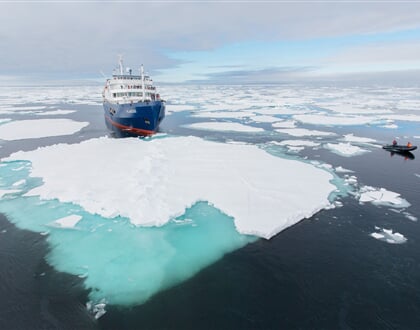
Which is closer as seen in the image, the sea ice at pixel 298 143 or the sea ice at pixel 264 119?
the sea ice at pixel 298 143

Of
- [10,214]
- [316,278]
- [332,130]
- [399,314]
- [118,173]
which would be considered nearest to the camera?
[399,314]

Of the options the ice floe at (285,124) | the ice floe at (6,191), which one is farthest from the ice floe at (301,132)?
the ice floe at (6,191)

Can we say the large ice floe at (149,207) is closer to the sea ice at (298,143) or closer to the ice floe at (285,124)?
the sea ice at (298,143)

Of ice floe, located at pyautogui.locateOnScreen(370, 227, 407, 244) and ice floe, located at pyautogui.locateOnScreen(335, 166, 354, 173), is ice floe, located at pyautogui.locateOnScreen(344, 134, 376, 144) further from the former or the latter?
ice floe, located at pyautogui.locateOnScreen(370, 227, 407, 244)

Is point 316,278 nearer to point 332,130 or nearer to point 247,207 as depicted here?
point 247,207

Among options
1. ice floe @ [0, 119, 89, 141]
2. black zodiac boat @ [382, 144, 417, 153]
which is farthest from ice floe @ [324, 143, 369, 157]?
ice floe @ [0, 119, 89, 141]

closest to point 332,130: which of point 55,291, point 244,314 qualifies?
point 244,314

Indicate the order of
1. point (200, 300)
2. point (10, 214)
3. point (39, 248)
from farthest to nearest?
1. point (10, 214)
2. point (39, 248)
3. point (200, 300)
